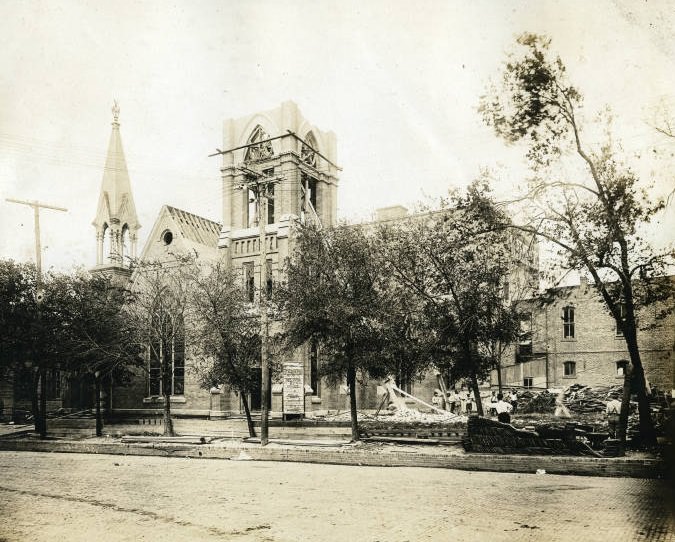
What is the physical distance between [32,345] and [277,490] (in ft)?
56.8

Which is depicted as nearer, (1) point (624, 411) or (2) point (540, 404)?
(1) point (624, 411)

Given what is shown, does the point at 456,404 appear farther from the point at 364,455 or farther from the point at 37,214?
the point at 37,214

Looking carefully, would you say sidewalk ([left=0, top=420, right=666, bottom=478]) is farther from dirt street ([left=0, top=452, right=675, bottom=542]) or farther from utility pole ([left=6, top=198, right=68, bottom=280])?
utility pole ([left=6, top=198, right=68, bottom=280])

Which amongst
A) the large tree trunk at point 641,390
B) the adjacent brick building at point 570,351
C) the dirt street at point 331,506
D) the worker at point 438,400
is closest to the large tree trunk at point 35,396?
the dirt street at point 331,506

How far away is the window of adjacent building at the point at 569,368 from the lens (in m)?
36.4

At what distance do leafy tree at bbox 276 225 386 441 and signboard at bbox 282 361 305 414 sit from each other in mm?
3447

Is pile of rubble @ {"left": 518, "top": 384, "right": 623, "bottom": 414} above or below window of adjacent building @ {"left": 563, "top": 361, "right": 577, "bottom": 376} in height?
below

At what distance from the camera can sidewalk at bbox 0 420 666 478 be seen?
12.6 meters

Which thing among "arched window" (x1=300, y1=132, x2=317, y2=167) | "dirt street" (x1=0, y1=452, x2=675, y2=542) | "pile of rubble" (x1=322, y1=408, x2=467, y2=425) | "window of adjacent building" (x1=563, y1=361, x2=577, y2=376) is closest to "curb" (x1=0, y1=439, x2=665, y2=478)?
"dirt street" (x1=0, y1=452, x2=675, y2=542)

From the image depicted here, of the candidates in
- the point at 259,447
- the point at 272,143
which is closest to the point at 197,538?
the point at 259,447

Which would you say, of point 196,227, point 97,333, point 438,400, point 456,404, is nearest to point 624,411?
point 456,404

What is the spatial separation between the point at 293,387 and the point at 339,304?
696 centimetres

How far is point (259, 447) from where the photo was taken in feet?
58.9

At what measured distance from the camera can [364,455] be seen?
16.0 meters
